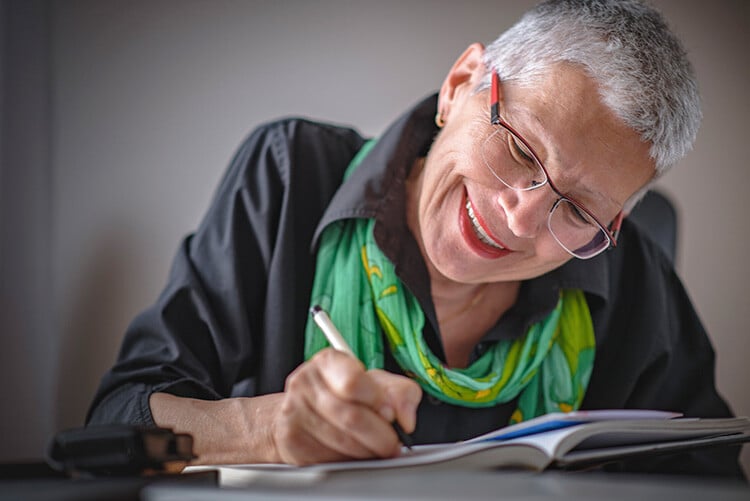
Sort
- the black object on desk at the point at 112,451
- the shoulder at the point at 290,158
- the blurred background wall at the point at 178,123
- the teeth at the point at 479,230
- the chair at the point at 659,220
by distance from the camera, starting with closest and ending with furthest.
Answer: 1. the black object on desk at the point at 112,451
2. the teeth at the point at 479,230
3. the shoulder at the point at 290,158
4. the chair at the point at 659,220
5. the blurred background wall at the point at 178,123

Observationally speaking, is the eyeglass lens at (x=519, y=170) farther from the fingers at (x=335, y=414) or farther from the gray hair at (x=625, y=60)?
the fingers at (x=335, y=414)

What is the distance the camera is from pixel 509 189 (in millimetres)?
965

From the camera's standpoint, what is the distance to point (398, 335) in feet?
3.56

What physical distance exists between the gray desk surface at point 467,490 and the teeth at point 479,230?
21.1 inches

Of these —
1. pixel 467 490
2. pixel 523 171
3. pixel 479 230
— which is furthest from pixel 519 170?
pixel 467 490

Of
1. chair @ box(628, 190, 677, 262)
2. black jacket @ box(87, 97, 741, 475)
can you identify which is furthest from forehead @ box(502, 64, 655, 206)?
chair @ box(628, 190, 677, 262)

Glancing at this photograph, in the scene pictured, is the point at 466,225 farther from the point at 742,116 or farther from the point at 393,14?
the point at 742,116

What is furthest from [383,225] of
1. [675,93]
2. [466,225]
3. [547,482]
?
[547,482]

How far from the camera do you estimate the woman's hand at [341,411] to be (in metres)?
0.63

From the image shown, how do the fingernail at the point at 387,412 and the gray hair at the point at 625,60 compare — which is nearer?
the fingernail at the point at 387,412

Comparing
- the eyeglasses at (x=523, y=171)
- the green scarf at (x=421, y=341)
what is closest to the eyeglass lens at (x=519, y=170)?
the eyeglasses at (x=523, y=171)

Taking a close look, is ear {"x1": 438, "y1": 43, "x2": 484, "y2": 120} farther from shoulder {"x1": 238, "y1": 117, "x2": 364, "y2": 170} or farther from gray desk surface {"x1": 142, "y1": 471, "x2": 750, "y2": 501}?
gray desk surface {"x1": 142, "y1": 471, "x2": 750, "y2": 501}

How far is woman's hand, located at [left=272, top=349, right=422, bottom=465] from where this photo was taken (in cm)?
63

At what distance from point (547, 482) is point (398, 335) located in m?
0.60
